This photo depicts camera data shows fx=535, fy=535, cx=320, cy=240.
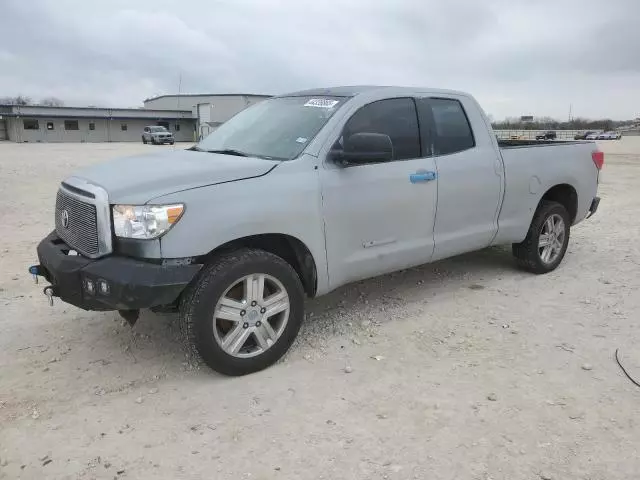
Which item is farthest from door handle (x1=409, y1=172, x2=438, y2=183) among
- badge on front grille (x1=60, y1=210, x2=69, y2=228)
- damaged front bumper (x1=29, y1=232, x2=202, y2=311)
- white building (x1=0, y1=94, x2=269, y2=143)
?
white building (x1=0, y1=94, x2=269, y2=143)

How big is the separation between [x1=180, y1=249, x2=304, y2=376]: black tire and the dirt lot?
12 centimetres

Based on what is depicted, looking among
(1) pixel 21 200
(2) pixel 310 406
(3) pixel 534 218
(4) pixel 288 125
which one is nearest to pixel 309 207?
(4) pixel 288 125

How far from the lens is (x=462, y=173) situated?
466 centimetres

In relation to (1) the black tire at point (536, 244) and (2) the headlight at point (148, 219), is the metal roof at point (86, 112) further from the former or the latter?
(2) the headlight at point (148, 219)

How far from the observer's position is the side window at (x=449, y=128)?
4.60m

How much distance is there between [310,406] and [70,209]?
205 centimetres

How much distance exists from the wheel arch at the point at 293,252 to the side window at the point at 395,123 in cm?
96

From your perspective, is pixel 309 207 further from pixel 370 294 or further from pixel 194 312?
pixel 370 294

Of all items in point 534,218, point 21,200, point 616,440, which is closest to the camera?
point 616,440

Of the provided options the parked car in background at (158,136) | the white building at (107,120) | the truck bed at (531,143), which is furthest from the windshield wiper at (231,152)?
the white building at (107,120)

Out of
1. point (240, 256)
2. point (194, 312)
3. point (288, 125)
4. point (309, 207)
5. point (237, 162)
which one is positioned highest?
point (288, 125)

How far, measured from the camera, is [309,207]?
12.0 feet

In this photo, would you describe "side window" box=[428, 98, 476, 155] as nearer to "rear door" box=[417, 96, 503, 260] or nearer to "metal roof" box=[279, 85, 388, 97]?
"rear door" box=[417, 96, 503, 260]

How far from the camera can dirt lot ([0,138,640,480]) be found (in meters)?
2.67
